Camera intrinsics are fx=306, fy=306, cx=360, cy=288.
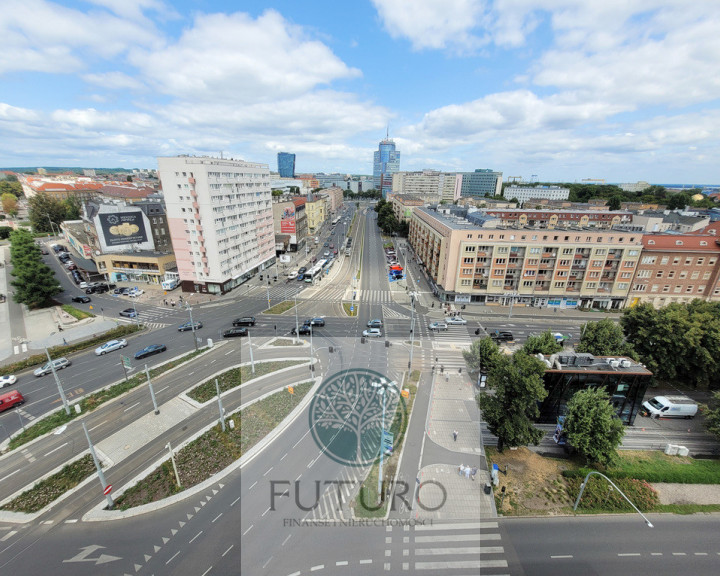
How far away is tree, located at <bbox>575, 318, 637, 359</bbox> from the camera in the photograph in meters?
34.9

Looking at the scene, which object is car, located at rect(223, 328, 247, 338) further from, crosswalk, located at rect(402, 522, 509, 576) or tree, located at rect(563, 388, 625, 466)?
tree, located at rect(563, 388, 625, 466)

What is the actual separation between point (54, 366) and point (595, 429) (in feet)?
193

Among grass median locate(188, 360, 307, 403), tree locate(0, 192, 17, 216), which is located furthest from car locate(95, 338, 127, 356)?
tree locate(0, 192, 17, 216)

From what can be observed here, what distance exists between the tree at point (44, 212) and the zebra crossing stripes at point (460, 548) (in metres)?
157

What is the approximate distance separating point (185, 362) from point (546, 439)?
43.9 metres

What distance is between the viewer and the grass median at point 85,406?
1150 inches

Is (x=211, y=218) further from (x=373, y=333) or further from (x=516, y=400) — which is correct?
(x=516, y=400)

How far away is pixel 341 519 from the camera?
72.4 ft

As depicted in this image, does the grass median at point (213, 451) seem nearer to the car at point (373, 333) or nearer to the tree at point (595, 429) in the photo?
the car at point (373, 333)

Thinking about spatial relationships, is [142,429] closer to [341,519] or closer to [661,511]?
[341,519]

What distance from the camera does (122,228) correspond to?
73188 mm

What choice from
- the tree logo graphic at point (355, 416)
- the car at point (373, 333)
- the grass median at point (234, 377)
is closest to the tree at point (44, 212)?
the grass median at point (234, 377)

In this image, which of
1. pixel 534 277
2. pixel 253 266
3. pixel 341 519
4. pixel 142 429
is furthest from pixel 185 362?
pixel 534 277

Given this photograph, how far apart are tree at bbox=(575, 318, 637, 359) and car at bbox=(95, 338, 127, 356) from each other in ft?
205
